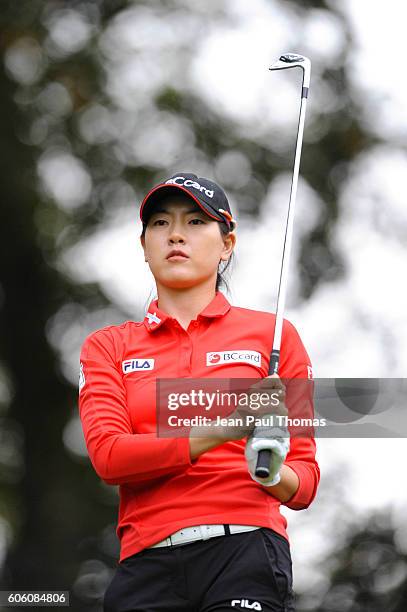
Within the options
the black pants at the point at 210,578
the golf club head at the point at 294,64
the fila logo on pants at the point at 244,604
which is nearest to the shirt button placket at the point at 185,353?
the black pants at the point at 210,578

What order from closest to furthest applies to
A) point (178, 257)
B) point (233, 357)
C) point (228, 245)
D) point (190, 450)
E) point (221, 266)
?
point (190, 450) → point (233, 357) → point (178, 257) → point (228, 245) → point (221, 266)

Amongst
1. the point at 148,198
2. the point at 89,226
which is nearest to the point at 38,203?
the point at 89,226

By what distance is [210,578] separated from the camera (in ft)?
9.45

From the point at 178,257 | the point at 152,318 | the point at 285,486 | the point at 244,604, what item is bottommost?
the point at 244,604

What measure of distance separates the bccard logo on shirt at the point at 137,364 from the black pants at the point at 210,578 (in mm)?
421

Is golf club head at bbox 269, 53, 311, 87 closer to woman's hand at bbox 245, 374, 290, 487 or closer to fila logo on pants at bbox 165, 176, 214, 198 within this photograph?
fila logo on pants at bbox 165, 176, 214, 198

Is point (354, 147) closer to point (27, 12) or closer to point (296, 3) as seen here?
point (296, 3)

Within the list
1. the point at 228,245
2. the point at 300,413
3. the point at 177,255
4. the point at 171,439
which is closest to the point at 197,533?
the point at 171,439

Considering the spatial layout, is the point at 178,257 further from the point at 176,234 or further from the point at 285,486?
the point at 285,486

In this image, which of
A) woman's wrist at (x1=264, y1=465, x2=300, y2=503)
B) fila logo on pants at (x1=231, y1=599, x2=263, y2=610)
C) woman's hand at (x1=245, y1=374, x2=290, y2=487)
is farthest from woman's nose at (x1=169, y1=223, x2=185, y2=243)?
fila logo on pants at (x1=231, y1=599, x2=263, y2=610)

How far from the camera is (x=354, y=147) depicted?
9.31 m

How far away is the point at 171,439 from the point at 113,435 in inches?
5.8

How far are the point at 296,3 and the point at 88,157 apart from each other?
6.10 feet

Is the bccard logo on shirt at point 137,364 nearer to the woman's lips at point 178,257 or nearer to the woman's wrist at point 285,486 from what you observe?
the woman's lips at point 178,257
